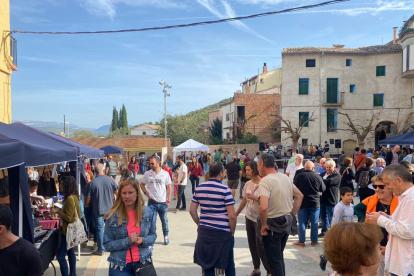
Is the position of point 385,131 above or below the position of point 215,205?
above

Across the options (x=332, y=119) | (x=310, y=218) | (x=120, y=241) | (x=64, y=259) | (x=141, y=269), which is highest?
(x=332, y=119)

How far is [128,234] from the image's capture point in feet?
10.7

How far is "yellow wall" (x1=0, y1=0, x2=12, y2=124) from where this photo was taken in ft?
37.4

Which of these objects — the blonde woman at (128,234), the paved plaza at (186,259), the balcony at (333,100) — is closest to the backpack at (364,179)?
the paved plaza at (186,259)

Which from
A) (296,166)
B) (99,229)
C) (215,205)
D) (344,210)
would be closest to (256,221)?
(215,205)

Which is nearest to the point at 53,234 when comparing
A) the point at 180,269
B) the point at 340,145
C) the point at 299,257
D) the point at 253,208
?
the point at 180,269

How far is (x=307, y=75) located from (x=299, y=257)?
27734 mm

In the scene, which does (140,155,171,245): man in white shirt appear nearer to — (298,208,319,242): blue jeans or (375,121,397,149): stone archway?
(298,208,319,242): blue jeans

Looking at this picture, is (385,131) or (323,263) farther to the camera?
(385,131)

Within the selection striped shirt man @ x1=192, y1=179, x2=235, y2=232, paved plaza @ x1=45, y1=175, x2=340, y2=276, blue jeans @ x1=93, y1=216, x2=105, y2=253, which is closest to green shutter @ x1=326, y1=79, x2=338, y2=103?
paved plaza @ x1=45, y1=175, x2=340, y2=276

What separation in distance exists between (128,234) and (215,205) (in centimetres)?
131

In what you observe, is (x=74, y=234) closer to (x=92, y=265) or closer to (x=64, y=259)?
(x=64, y=259)

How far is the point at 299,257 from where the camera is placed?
6.20 m

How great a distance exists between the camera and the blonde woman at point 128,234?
10.6 ft
